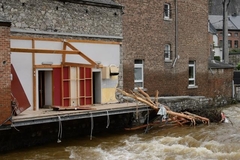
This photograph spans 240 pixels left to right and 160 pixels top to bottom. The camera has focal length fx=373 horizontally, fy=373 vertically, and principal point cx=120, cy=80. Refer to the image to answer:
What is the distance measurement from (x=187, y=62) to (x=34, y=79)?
11866mm

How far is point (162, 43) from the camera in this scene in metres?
21.8

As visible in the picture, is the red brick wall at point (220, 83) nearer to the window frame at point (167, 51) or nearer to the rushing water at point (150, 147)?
the window frame at point (167, 51)

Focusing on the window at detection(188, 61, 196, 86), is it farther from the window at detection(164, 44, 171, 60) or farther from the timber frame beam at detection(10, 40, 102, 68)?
the timber frame beam at detection(10, 40, 102, 68)

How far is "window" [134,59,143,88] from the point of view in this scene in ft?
66.4

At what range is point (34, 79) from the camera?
14.4m

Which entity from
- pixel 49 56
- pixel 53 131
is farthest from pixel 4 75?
pixel 49 56

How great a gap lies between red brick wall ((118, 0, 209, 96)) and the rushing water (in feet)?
16.6

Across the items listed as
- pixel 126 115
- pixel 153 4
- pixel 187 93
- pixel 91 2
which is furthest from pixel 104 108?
pixel 187 93

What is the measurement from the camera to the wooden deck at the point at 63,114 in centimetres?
1180

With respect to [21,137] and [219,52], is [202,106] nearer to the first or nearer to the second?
[21,137]

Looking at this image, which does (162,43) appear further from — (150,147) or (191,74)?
(150,147)

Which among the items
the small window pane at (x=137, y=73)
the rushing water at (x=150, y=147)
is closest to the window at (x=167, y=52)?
the small window pane at (x=137, y=73)

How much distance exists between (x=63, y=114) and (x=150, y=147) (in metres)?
3.21

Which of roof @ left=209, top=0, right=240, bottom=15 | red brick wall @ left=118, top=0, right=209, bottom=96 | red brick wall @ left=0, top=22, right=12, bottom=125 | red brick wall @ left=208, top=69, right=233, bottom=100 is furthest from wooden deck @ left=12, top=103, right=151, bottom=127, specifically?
roof @ left=209, top=0, right=240, bottom=15
